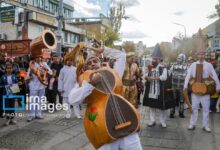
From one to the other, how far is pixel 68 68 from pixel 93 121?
527 centimetres

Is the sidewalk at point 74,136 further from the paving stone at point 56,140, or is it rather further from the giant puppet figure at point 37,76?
the giant puppet figure at point 37,76

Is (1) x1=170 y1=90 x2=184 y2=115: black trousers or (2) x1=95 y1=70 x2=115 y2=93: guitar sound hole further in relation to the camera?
(1) x1=170 y1=90 x2=184 y2=115: black trousers

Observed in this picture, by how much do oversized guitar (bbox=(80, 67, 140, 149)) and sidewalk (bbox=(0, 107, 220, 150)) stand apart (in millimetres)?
2552

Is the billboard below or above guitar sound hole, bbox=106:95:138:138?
above

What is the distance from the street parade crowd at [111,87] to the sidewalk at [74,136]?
30 centimetres

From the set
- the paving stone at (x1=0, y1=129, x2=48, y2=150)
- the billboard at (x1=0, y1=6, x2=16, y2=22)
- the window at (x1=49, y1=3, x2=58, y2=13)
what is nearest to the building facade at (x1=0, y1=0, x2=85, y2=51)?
the billboard at (x1=0, y1=6, x2=16, y2=22)

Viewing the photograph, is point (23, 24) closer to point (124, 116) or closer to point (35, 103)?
point (35, 103)

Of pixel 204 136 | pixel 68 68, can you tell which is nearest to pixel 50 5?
pixel 68 68

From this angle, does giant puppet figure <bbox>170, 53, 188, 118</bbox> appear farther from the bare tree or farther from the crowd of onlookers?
the bare tree

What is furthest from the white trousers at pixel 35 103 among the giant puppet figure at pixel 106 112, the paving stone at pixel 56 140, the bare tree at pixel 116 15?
the bare tree at pixel 116 15

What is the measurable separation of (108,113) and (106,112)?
0.02 m

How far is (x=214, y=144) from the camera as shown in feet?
19.7

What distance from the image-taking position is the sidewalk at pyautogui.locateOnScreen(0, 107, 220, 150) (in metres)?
5.86

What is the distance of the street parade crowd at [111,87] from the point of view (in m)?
3.27
